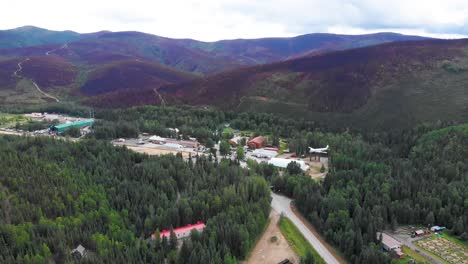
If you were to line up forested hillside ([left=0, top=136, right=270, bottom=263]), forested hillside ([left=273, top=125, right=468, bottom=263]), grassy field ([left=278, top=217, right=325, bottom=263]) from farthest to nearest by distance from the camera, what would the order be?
forested hillside ([left=273, top=125, right=468, bottom=263]), grassy field ([left=278, top=217, right=325, bottom=263]), forested hillside ([left=0, top=136, right=270, bottom=263])

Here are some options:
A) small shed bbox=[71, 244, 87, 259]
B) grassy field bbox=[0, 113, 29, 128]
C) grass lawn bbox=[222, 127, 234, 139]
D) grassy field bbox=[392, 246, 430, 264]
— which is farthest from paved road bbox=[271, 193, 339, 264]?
grassy field bbox=[0, 113, 29, 128]

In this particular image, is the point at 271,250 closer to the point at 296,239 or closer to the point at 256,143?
the point at 296,239

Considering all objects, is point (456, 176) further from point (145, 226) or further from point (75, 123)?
point (75, 123)

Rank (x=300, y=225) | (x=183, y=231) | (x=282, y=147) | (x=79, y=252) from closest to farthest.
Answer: (x=79, y=252), (x=183, y=231), (x=300, y=225), (x=282, y=147)

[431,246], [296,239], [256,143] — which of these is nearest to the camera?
[431,246]

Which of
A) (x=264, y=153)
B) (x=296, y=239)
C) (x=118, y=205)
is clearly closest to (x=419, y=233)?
(x=296, y=239)

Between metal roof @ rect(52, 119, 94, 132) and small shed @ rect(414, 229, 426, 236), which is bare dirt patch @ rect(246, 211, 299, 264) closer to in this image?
small shed @ rect(414, 229, 426, 236)
